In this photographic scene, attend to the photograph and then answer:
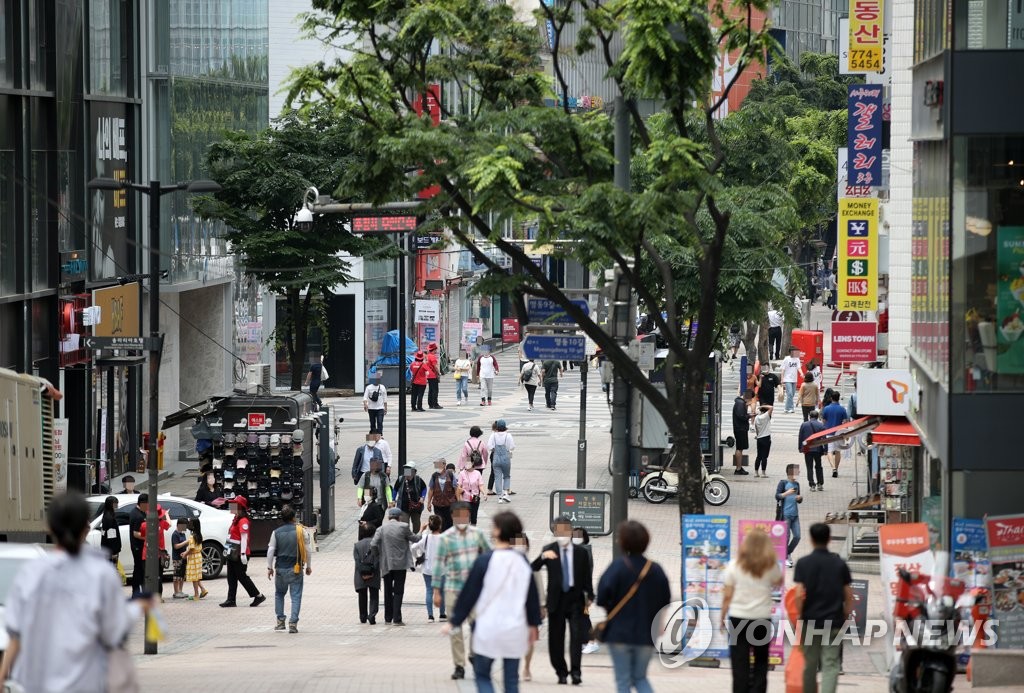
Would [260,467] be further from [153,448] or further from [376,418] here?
[376,418]

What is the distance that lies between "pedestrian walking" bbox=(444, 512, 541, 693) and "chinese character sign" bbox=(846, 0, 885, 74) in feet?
67.2

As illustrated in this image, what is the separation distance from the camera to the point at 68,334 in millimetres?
29891

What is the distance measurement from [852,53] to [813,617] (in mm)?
19346

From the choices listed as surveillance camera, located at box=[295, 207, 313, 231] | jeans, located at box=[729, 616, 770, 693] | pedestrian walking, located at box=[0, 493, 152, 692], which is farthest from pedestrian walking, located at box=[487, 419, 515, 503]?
pedestrian walking, located at box=[0, 493, 152, 692]

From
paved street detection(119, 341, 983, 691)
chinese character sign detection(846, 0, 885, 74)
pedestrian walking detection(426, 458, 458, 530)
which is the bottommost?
paved street detection(119, 341, 983, 691)

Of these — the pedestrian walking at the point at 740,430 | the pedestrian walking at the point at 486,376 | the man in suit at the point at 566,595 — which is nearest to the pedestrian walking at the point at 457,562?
the man in suit at the point at 566,595

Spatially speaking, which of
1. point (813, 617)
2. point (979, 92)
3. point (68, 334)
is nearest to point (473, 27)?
point (979, 92)

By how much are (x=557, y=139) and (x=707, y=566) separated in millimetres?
5046

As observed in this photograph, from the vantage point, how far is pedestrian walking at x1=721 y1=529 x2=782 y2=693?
11391 millimetres

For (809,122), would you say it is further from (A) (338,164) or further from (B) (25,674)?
(B) (25,674)

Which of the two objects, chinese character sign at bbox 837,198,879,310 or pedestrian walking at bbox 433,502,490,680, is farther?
chinese character sign at bbox 837,198,879,310

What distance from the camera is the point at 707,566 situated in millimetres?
15680

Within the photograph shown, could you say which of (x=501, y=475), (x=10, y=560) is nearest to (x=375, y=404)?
(x=501, y=475)

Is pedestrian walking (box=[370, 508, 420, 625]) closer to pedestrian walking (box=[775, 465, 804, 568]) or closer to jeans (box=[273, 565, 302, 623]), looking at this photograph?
jeans (box=[273, 565, 302, 623])
